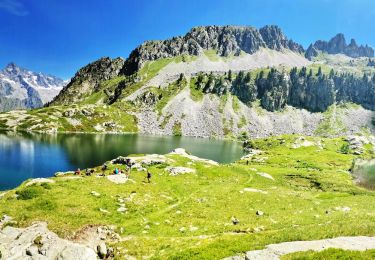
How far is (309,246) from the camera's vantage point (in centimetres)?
2142

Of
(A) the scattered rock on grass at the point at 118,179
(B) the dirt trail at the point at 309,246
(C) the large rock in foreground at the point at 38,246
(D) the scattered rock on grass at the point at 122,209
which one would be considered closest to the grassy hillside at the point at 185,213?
(D) the scattered rock on grass at the point at 122,209

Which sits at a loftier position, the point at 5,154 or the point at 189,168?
the point at 189,168

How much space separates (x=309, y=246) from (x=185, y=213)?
2112 cm

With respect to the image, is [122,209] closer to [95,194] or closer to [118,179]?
[95,194]

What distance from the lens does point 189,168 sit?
69.9m

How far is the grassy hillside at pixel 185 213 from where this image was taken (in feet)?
86.1

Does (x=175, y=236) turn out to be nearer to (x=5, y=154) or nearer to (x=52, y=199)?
(x=52, y=199)

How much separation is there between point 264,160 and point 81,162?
75295mm

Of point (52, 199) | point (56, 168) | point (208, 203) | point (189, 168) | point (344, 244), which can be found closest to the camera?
point (344, 244)

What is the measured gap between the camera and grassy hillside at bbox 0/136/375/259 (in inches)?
1033

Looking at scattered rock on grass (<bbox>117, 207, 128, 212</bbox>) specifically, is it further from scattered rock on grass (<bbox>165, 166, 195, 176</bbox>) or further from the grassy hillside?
scattered rock on grass (<bbox>165, 166, 195, 176</bbox>)

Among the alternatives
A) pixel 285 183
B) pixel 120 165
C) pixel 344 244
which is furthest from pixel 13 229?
pixel 285 183

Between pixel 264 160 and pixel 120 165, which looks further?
pixel 264 160

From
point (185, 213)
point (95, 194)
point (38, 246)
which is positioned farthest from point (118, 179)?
point (38, 246)
